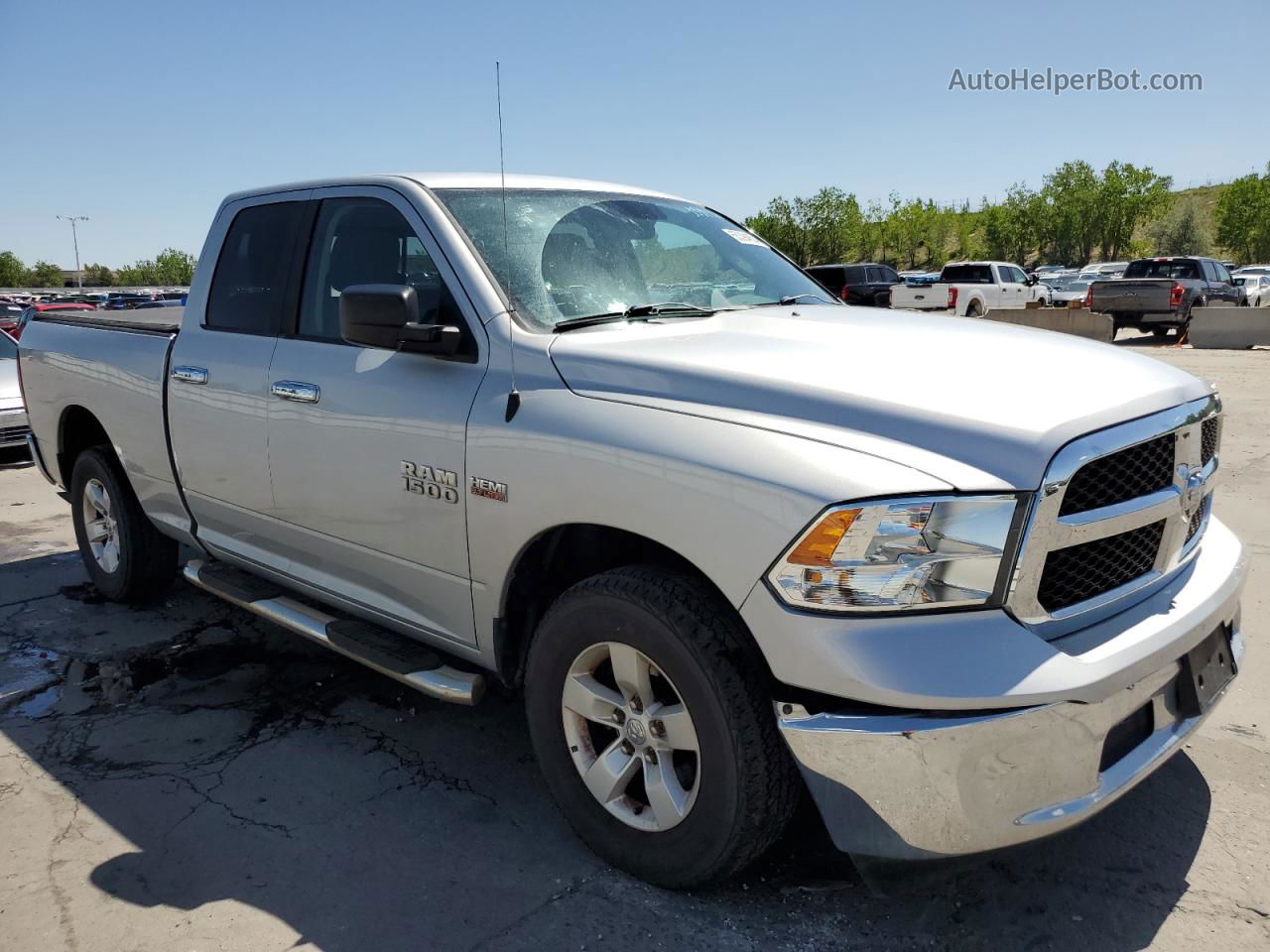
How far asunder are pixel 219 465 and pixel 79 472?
176 centimetres

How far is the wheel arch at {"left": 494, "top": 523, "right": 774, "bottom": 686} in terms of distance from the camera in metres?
2.73

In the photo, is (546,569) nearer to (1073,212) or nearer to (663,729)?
(663,729)

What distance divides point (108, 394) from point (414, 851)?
9.61 ft

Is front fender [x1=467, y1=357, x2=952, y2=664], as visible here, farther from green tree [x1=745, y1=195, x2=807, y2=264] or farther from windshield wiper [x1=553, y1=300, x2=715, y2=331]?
green tree [x1=745, y1=195, x2=807, y2=264]

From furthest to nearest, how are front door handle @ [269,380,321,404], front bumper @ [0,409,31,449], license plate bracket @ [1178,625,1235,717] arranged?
front bumper @ [0,409,31,449] → front door handle @ [269,380,321,404] → license plate bracket @ [1178,625,1235,717]

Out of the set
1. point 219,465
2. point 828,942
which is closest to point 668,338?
point 828,942

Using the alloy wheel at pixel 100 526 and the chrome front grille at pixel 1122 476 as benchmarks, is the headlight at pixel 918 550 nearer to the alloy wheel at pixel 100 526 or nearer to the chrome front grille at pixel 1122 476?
the chrome front grille at pixel 1122 476

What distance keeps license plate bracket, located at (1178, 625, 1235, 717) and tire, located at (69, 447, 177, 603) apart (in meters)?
4.43

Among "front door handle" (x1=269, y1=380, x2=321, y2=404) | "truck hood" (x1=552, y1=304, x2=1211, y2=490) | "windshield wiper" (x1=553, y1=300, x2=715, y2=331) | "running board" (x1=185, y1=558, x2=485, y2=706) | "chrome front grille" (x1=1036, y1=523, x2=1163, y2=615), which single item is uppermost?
"windshield wiper" (x1=553, y1=300, x2=715, y2=331)

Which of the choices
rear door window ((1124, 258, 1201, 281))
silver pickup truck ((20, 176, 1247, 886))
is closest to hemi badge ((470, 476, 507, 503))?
silver pickup truck ((20, 176, 1247, 886))

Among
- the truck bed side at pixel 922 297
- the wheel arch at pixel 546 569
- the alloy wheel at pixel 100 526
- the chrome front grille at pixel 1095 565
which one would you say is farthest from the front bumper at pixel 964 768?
the truck bed side at pixel 922 297

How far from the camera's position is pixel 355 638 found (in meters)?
3.36

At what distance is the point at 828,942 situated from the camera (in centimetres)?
244

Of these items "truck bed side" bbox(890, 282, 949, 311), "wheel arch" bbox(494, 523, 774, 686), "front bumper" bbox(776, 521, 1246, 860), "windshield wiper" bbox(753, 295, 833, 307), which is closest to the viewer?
"front bumper" bbox(776, 521, 1246, 860)
